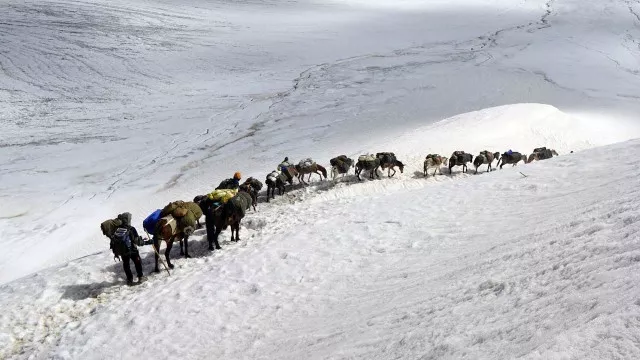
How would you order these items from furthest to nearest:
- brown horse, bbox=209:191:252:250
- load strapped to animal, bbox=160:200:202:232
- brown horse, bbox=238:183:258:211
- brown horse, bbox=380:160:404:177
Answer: brown horse, bbox=380:160:404:177
brown horse, bbox=238:183:258:211
brown horse, bbox=209:191:252:250
load strapped to animal, bbox=160:200:202:232

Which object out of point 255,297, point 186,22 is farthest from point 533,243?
point 186,22

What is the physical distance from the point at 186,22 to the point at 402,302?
4381 centimetres

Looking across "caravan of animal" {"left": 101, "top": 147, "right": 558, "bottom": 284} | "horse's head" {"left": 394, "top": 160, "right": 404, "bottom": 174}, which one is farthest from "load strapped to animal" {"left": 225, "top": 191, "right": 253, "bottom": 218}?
"horse's head" {"left": 394, "top": 160, "right": 404, "bottom": 174}

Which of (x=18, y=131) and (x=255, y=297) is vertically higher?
(x=18, y=131)

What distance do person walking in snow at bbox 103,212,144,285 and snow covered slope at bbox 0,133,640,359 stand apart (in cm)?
43

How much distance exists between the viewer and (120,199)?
60.6 ft

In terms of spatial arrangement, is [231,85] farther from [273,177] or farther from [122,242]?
[122,242]

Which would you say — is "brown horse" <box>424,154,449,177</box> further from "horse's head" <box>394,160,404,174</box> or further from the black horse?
the black horse

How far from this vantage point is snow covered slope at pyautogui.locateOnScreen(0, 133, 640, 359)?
4492mm

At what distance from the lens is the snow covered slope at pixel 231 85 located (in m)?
20.0

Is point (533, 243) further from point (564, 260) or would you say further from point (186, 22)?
point (186, 22)

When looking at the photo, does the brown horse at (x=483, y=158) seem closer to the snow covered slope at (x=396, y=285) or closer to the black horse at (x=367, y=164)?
the snow covered slope at (x=396, y=285)

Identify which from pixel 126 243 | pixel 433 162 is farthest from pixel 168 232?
pixel 433 162

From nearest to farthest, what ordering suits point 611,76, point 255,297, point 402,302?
point 402,302, point 255,297, point 611,76
